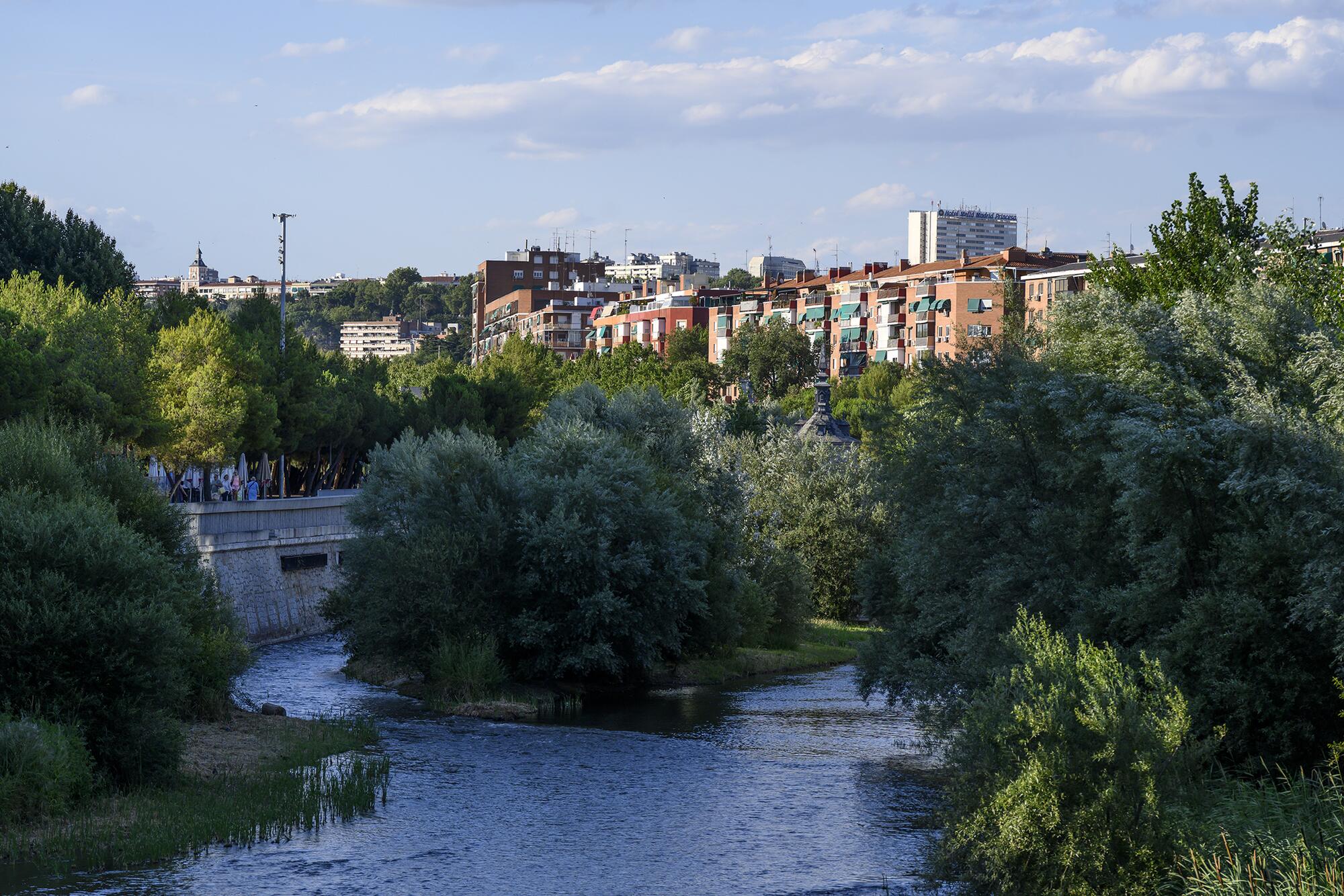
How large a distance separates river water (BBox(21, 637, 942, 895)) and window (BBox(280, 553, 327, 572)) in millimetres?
13581

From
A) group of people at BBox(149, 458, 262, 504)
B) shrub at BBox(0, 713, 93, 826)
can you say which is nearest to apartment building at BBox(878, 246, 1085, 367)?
group of people at BBox(149, 458, 262, 504)

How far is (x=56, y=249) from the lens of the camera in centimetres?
6638

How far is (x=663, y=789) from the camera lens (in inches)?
1244

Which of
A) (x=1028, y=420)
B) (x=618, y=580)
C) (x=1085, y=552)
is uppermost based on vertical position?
(x=1028, y=420)

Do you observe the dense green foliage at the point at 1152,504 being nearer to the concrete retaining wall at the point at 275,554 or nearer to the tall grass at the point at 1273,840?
the tall grass at the point at 1273,840

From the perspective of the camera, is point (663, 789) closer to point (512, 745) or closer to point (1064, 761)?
point (512, 745)

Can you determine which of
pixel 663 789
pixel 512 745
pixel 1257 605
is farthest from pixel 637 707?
pixel 1257 605

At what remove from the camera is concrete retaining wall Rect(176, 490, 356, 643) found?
171ft

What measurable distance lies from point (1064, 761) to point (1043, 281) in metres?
105

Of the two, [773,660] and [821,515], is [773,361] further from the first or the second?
[773,660]

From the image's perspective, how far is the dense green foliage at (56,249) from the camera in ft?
213

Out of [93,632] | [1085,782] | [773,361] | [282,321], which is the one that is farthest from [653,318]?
[1085,782]

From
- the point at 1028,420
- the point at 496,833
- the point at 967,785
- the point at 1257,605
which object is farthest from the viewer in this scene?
the point at 1028,420

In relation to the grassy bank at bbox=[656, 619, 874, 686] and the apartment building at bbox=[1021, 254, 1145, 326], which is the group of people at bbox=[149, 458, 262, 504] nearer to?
the grassy bank at bbox=[656, 619, 874, 686]
